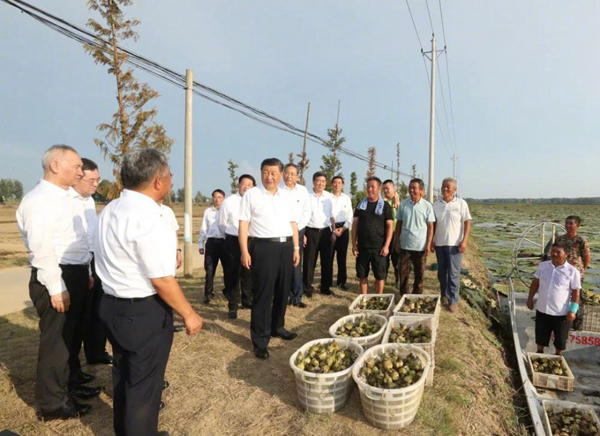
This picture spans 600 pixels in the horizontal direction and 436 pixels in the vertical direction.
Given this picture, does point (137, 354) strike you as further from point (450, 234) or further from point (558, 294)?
point (558, 294)

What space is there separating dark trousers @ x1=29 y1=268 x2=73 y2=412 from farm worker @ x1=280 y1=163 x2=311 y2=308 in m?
3.03

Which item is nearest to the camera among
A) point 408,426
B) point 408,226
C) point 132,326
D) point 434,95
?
point 132,326

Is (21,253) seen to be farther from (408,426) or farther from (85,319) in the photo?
(408,426)

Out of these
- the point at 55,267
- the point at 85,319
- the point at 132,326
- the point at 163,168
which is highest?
the point at 163,168

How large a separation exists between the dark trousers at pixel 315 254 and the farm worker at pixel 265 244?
81.9 inches

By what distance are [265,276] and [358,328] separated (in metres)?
1.14

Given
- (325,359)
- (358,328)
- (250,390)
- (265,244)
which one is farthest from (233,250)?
(325,359)

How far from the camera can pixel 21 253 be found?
12.1 metres

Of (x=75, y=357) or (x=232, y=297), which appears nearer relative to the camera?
(x=75, y=357)

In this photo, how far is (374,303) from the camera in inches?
182

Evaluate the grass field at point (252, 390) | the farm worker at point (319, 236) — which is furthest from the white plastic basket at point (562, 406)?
the farm worker at point (319, 236)

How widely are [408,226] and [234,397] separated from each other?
330cm

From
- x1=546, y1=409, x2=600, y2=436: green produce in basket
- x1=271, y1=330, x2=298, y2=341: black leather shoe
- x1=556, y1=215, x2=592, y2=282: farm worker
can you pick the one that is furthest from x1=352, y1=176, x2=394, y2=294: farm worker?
x1=556, y1=215, x2=592, y2=282: farm worker

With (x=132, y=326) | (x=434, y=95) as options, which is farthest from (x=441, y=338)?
(x=434, y=95)
